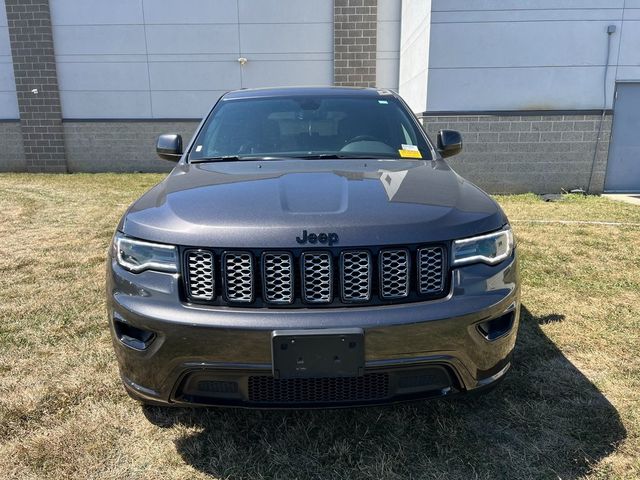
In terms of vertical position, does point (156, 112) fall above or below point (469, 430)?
above

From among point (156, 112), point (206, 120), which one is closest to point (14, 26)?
point (156, 112)

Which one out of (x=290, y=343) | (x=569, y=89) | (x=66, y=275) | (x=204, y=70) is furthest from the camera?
(x=204, y=70)

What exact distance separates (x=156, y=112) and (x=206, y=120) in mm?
10455

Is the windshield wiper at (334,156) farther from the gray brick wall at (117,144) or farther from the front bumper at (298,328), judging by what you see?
the gray brick wall at (117,144)

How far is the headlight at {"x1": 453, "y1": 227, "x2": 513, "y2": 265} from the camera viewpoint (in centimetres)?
192

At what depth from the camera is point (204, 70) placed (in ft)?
40.8

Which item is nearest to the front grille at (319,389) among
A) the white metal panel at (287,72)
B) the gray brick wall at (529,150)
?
the gray brick wall at (529,150)

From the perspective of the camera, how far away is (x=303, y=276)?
182 cm

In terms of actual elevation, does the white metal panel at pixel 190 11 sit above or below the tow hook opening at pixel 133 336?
above

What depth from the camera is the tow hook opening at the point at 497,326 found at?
193 centimetres

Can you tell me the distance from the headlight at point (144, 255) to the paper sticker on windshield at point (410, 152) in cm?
160

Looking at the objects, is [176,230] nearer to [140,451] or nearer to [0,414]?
[140,451]

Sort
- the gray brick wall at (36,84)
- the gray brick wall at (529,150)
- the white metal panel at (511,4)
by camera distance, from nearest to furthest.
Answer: the white metal panel at (511,4) < the gray brick wall at (529,150) < the gray brick wall at (36,84)

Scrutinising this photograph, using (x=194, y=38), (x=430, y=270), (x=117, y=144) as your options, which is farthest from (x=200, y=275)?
(x=117, y=144)
